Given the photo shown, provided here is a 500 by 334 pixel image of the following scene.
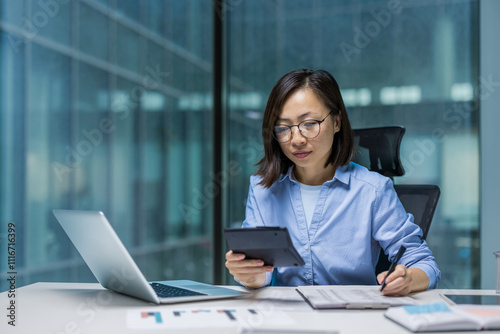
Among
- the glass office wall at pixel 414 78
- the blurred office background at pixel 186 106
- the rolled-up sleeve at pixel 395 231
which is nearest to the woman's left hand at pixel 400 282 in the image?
the rolled-up sleeve at pixel 395 231

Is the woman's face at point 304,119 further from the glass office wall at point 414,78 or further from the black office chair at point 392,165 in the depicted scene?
the glass office wall at point 414,78

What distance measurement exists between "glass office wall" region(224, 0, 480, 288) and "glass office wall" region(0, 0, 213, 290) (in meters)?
0.62

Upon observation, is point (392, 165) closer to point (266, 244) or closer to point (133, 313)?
point (266, 244)

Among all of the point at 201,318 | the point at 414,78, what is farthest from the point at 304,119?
the point at 414,78

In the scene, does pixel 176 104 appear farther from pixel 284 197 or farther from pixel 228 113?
pixel 284 197

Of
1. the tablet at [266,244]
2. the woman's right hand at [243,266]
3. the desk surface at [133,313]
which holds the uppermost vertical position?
the tablet at [266,244]

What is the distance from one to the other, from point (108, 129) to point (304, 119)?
7.20 feet

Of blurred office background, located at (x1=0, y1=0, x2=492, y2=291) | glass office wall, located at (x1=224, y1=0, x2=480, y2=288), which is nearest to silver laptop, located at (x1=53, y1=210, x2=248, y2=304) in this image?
blurred office background, located at (x1=0, y1=0, x2=492, y2=291)

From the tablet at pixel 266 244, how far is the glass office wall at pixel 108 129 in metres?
1.69

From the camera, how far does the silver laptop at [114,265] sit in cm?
114

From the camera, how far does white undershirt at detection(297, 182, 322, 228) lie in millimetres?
1731

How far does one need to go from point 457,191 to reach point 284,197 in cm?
161

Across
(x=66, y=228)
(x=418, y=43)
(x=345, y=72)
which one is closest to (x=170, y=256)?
(x=345, y=72)

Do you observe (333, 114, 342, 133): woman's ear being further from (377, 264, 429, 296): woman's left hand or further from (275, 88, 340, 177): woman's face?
(377, 264, 429, 296): woman's left hand
